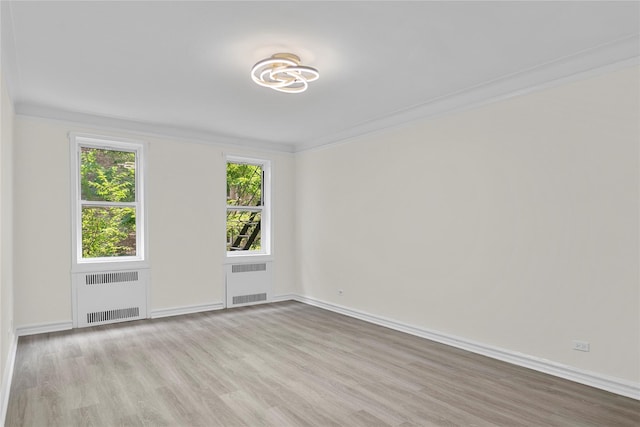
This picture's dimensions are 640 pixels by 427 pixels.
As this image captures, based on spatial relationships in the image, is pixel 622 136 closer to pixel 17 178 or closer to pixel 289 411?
pixel 289 411

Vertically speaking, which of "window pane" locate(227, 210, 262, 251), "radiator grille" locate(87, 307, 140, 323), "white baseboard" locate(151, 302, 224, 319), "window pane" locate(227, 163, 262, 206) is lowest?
"white baseboard" locate(151, 302, 224, 319)

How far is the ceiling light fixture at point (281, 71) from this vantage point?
314 centimetres

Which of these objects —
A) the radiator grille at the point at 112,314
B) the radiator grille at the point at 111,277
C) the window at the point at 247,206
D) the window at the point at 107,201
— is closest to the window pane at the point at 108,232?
the window at the point at 107,201

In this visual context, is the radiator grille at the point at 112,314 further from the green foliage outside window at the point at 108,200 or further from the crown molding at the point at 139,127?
the crown molding at the point at 139,127

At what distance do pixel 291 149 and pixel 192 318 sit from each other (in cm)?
319

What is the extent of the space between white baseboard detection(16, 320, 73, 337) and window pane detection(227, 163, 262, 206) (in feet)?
8.95

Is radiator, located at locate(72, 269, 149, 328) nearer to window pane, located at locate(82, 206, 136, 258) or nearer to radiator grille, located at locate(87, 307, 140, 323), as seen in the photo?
radiator grille, located at locate(87, 307, 140, 323)

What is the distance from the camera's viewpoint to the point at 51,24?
2707mm

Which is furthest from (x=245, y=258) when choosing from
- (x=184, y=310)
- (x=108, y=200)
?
(x=108, y=200)

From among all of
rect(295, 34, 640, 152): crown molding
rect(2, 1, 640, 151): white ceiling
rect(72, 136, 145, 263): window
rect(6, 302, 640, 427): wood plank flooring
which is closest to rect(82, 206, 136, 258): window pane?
rect(72, 136, 145, 263): window

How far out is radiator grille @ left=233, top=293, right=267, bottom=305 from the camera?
623 cm

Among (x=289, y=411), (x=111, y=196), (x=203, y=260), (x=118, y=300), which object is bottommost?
(x=289, y=411)

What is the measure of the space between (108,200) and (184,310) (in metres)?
1.85

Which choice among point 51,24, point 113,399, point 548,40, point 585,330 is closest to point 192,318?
point 113,399
